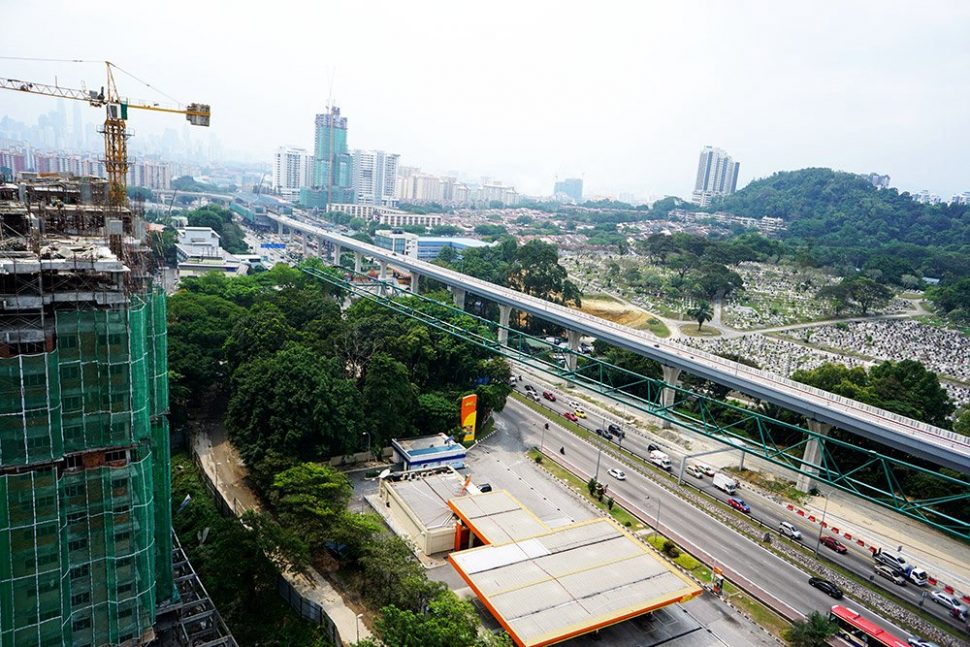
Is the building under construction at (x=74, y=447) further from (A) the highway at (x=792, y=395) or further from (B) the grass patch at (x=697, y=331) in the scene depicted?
(B) the grass patch at (x=697, y=331)

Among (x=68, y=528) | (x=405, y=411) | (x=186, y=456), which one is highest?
(x=68, y=528)

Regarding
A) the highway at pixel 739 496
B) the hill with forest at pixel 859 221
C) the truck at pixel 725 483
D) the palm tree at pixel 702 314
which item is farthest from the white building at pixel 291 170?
the truck at pixel 725 483

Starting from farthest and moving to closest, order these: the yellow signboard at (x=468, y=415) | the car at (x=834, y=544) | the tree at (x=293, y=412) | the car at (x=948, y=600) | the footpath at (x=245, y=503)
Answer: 1. the yellow signboard at (x=468, y=415)
2. the tree at (x=293, y=412)
3. the car at (x=834, y=544)
4. the car at (x=948, y=600)
5. the footpath at (x=245, y=503)

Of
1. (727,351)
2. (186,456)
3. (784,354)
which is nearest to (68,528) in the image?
(186,456)

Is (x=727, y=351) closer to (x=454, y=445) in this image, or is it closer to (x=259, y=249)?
(x=454, y=445)

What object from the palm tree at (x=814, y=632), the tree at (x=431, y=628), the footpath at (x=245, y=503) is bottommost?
the footpath at (x=245, y=503)

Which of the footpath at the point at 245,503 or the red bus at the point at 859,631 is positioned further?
the red bus at the point at 859,631

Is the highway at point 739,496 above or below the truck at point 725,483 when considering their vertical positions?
below
